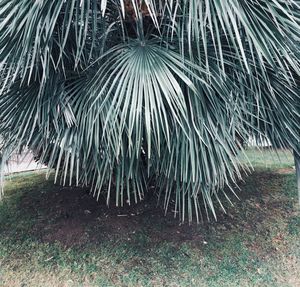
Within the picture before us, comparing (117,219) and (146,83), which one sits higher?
(146,83)

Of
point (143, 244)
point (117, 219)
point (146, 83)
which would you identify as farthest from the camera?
point (117, 219)

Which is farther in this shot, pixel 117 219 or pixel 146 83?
pixel 117 219

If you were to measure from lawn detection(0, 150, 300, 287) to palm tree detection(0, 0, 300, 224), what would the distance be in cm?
82

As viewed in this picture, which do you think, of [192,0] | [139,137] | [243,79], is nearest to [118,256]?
[139,137]

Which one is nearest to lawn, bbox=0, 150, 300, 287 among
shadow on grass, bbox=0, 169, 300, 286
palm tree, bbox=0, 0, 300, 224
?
shadow on grass, bbox=0, 169, 300, 286

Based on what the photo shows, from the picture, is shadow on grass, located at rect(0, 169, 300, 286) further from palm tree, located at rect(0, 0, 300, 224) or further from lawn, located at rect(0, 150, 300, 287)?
palm tree, located at rect(0, 0, 300, 224)

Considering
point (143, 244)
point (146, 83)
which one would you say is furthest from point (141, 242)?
point (146, 83)

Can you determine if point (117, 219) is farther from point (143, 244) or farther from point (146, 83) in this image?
point (146, 83)

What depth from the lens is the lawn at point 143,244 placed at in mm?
3521

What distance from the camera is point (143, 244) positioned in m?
3.88

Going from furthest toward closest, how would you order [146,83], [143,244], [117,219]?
[117,219], [143,244], [146,83]

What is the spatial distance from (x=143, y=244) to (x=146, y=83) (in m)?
1.87

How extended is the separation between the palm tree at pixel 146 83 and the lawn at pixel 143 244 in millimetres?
818

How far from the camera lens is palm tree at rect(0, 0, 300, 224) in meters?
2.74
